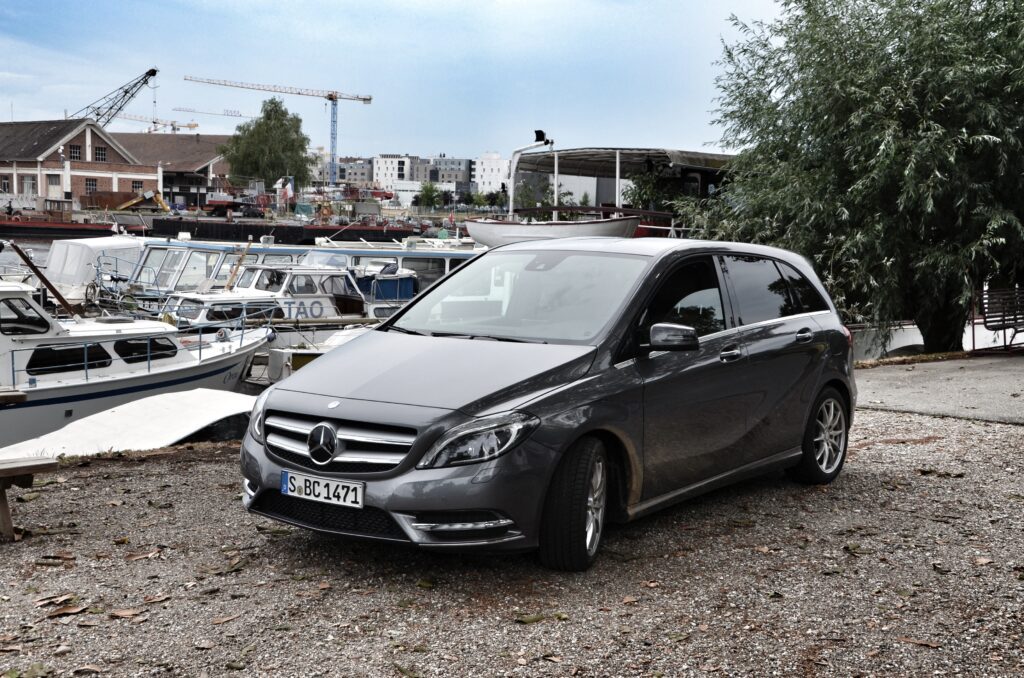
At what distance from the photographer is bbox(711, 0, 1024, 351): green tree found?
60.6 ft

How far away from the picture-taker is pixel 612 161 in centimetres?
3356

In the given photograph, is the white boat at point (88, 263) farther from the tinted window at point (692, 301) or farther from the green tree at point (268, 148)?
the green tree at point (268, 148)

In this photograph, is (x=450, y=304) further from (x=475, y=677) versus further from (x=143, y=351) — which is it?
(x=143, y=351)

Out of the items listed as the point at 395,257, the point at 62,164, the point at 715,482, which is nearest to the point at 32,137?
the point at 62,164

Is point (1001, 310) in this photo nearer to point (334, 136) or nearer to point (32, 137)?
point (32, 137)

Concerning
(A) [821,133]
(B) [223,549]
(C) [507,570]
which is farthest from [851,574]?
(A) [821,133]

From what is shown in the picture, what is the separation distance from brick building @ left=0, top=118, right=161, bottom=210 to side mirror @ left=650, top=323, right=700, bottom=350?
312 feet

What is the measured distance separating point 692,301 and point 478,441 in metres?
2.00

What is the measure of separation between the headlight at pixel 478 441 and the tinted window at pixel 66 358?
1268 cm

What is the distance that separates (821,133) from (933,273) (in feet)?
11.2

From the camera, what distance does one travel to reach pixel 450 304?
6.79 metres

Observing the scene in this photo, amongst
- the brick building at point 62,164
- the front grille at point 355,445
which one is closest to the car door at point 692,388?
the front grille at point 355,445

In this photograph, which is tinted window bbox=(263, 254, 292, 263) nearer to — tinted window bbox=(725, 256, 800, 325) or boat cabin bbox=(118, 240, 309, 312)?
boat cabin bbox=(118, 240, 309, 312)

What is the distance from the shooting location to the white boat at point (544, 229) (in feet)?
97.1
